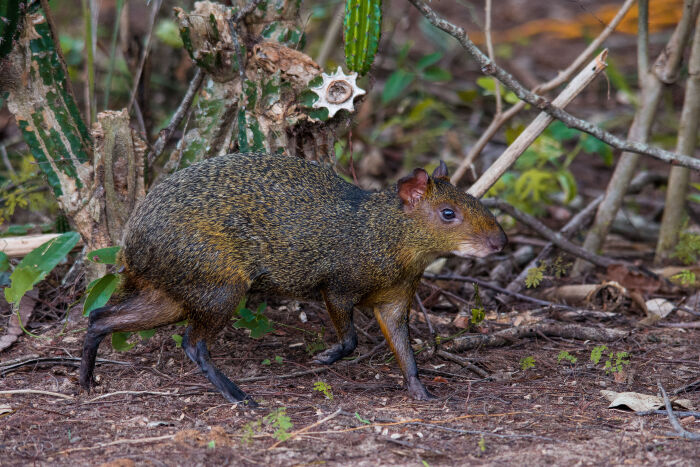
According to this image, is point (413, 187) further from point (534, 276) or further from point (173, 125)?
point (173, 125)

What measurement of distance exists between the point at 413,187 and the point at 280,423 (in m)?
1.56

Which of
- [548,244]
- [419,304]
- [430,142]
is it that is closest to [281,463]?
[419,304]

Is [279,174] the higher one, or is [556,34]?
[556,34]

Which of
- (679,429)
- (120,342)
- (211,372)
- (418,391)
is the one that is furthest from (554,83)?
(120,342)

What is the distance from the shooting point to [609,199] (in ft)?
19.9

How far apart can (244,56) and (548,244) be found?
283 centimetres

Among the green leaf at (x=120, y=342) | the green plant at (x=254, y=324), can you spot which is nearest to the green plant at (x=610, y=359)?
the green plant at (x=254, y=324)

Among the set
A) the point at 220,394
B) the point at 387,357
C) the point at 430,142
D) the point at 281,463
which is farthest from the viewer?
the point at 430,142

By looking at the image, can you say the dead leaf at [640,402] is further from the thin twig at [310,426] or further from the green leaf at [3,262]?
the green leaf at [3,262]

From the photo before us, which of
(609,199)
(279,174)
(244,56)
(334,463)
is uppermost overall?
(244,56)

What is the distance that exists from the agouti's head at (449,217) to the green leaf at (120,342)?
172 centimetres

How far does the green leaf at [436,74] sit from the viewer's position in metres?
7.41

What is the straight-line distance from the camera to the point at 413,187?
424 cm

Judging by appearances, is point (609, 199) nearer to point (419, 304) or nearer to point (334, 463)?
point (419, 304)
